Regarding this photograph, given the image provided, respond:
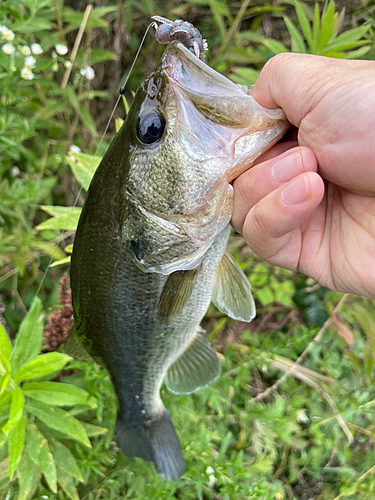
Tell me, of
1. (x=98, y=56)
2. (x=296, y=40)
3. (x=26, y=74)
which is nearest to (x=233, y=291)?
(x=296, y=40)

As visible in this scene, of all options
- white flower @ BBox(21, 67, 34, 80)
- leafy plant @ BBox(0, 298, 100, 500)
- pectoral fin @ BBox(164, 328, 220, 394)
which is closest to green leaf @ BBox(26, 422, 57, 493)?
leafy plant @ BBox(0, 298, 100, 500)

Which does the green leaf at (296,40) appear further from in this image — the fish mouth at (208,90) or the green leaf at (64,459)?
the green leaf at (64,459)

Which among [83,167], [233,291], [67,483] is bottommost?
[67,483]

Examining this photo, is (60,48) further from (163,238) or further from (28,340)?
(28,340)

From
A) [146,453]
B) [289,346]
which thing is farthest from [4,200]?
[289,346]

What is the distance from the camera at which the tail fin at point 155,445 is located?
1.60 metres

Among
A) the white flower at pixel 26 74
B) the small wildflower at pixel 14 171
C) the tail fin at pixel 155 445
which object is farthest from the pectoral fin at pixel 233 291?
the small wildflower at pixel 14 171

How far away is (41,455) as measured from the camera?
4.25ft

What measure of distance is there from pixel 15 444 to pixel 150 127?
1.15 m

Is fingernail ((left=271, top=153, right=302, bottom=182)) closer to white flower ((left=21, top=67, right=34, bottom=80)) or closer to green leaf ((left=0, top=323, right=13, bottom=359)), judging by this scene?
green leaf ((left=0, top=323, right=13, bottom=359))

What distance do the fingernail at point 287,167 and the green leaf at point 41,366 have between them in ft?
3.17

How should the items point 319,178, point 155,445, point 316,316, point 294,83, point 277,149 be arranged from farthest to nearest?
1. point 316,316
2. point 155,445
3. point 277,149
4. point 294,83
5. point 319,178

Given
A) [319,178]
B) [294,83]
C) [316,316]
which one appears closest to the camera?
[319,178]

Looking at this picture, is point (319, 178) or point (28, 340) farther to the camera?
point (28, 340)
